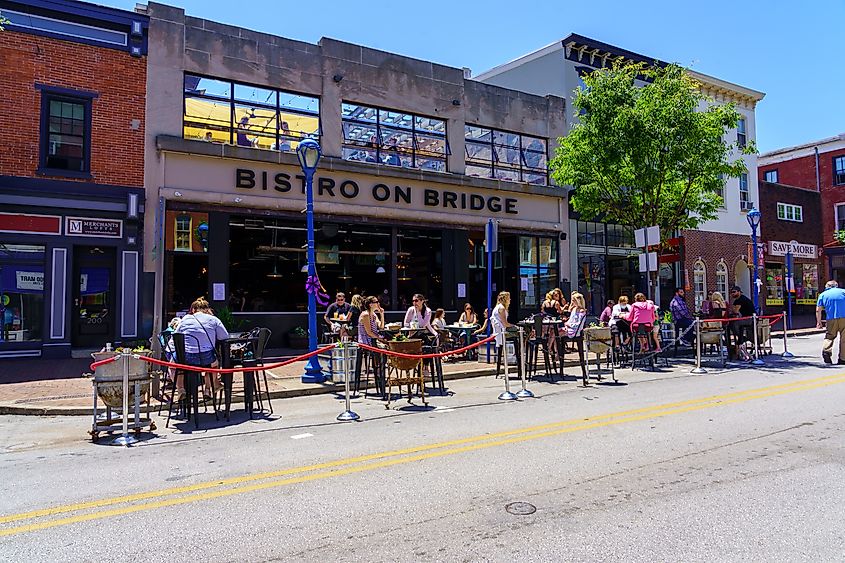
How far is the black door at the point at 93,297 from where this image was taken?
1492 centimetres

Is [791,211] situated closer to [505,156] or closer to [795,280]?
[795,280]

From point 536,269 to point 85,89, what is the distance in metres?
15.4

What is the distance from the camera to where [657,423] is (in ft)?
25.5

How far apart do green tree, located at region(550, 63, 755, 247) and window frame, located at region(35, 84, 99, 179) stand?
44.2ft

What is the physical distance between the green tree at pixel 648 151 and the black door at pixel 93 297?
13.5 metres

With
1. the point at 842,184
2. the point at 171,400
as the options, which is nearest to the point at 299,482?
the point at 171,400

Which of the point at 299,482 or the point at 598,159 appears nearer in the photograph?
the point at 299,482

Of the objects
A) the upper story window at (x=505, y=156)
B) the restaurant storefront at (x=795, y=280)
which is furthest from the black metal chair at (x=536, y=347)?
the restaurant storefront at (x=795, y=280)

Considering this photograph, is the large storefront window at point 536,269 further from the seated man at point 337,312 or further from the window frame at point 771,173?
the window frame at point 771,173

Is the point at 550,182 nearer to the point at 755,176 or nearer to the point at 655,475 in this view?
the point at 755,176

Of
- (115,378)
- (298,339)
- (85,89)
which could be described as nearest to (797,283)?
(298,339)

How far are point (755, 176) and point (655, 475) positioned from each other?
31.4 m

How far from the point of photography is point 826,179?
3897cm

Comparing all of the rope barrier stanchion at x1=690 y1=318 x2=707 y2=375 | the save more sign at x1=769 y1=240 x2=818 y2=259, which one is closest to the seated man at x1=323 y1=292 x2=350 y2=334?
the rope barrier stanchion at x1=690 y1=318 x2=707 y2=375
